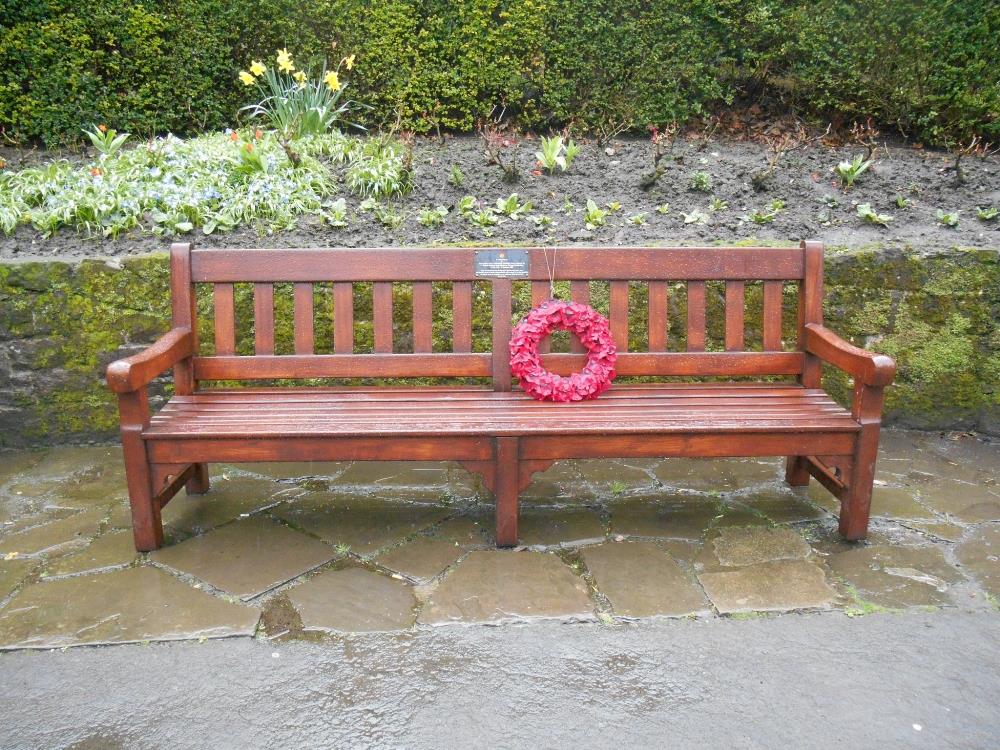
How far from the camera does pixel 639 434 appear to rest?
10.5 feet

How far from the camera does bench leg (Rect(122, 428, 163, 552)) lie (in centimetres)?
312

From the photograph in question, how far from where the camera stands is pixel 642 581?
3.02 meters

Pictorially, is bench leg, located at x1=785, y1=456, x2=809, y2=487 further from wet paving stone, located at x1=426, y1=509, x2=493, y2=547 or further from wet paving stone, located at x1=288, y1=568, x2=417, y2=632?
wet paving stone, located at x1=288, y1=568, x2=417, y2=632

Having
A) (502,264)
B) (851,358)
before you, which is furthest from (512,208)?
(851,358)

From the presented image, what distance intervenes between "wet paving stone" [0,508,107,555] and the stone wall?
3.42ft

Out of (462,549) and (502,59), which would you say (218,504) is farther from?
(502,59)

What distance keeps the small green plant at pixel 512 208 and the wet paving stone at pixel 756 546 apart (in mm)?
2375

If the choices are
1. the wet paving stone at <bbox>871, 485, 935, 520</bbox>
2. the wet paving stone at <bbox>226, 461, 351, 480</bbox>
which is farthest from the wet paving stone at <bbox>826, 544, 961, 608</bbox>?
the wet paving stone at <bbox>226, 461, 351, 480</bbox>

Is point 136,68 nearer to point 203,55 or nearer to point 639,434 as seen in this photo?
point 203,55

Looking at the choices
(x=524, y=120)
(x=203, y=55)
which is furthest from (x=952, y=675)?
(x=203, y=55)

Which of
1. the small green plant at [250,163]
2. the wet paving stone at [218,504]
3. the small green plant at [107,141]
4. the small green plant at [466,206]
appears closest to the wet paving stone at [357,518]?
the wet paving stone at [218,504]

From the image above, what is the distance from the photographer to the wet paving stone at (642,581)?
2844 millimetres

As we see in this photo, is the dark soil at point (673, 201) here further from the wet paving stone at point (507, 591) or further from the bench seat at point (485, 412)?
the wet paving stone at point (507, 591)

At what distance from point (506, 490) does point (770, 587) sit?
1004 mm
